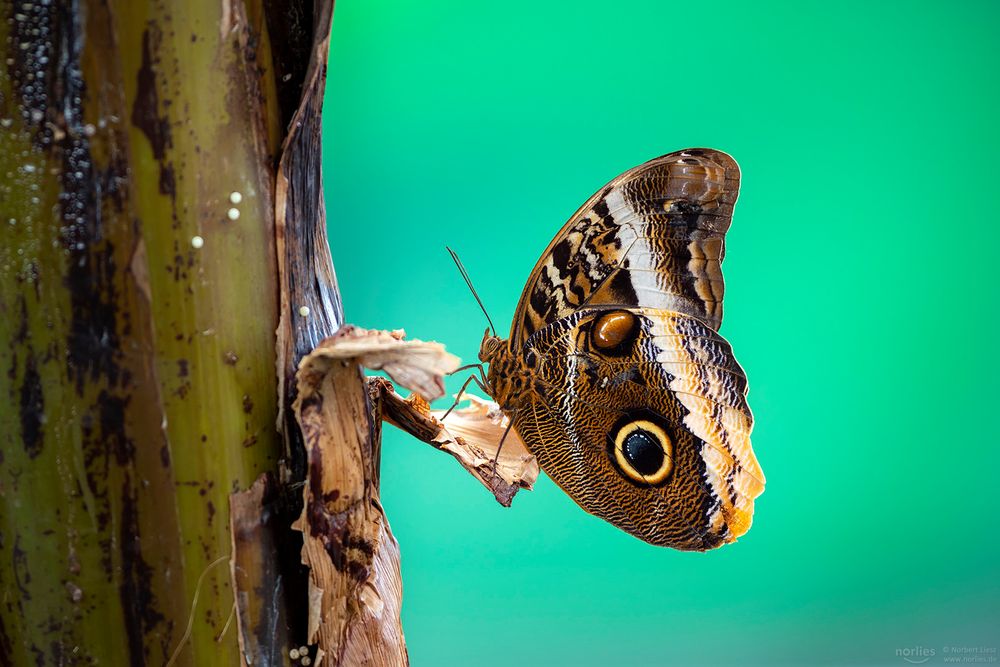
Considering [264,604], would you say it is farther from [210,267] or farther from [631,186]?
[631,186]

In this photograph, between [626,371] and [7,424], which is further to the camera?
[626,371]

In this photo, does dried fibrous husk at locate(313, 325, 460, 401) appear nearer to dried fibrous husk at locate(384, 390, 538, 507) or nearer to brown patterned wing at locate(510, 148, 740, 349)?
dried fibrous husk at locate(384, 390, 538, 507)

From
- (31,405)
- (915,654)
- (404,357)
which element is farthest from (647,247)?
(915,654)

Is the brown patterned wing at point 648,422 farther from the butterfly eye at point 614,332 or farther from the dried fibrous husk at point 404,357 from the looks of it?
the dried fibrous husk at point 404,357

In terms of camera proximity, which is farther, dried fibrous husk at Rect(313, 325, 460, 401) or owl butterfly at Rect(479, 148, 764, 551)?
owl butterfly at Rect(479, 148, 764, 551)

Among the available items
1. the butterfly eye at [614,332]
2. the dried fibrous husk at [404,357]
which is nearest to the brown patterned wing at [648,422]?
the butterfly eye at [614,332]

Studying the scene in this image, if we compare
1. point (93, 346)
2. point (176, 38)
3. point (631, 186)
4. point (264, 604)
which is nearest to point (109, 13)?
point (176, 38)

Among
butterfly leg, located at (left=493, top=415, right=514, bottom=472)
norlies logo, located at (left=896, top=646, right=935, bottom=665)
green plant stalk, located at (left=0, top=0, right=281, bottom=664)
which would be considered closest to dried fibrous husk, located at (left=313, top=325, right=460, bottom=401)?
green plant stalk, located at (left=0, top=0, right=281, bottom=664)

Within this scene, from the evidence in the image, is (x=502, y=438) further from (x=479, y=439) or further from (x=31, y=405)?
(x=31, y=405)

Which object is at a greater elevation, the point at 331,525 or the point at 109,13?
the point at 109,13
